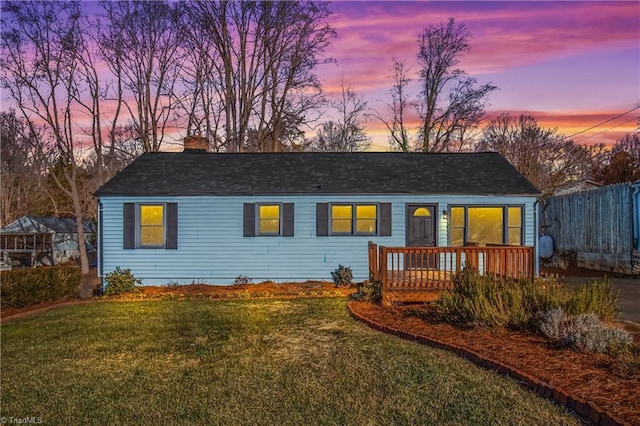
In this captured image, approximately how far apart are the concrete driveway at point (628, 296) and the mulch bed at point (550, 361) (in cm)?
237

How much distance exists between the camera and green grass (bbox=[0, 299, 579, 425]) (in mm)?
4770

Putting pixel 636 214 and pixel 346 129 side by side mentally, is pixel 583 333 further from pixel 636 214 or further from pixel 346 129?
pixel 346 129

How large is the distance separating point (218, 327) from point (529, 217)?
386 inches

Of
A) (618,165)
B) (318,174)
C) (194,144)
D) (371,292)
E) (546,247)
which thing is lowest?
(371,292)

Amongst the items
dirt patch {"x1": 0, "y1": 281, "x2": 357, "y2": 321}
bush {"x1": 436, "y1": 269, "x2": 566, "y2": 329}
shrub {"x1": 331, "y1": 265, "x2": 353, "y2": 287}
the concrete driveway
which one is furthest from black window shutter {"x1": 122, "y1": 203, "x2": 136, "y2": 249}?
the concrete driveway

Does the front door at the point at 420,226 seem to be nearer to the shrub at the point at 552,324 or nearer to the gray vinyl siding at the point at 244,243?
the gray vinyl siding at the point at 244,243

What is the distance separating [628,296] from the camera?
1198 cm

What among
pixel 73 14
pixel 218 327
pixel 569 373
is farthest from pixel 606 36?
pixel 73 14

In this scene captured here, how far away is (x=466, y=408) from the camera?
4828 millimetres

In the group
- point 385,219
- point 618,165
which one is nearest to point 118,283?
point 385,219

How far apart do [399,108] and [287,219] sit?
1844cm

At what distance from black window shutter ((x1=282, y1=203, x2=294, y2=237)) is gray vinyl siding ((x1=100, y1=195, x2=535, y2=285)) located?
0.13 meters

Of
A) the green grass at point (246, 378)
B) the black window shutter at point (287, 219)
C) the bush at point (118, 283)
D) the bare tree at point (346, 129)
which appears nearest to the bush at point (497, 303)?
the green grass at point (246, 378)

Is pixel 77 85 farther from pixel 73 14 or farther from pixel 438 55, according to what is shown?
pixel 438 55
